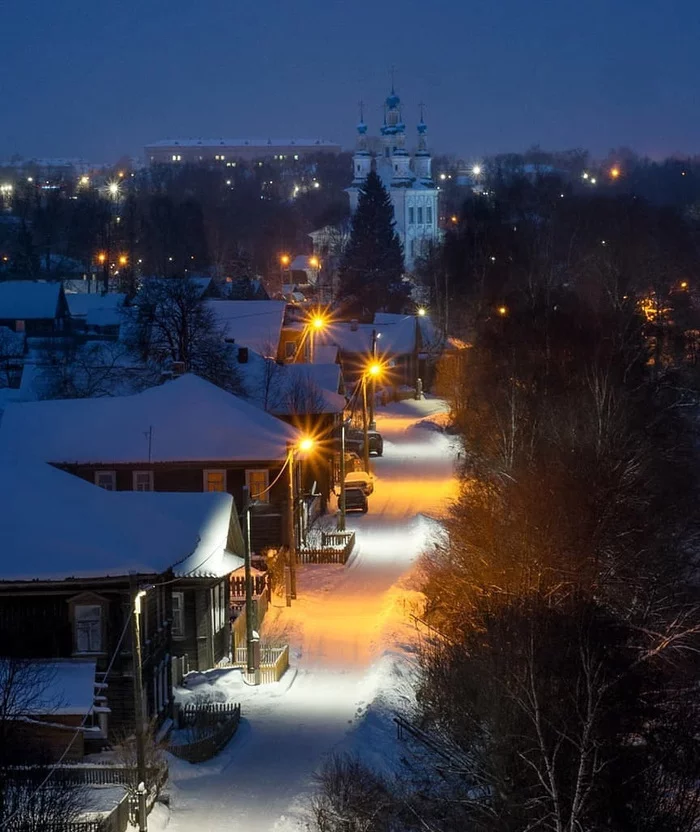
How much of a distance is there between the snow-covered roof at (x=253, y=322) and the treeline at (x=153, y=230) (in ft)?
79.1

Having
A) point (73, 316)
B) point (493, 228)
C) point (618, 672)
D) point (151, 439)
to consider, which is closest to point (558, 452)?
point (151, 439)

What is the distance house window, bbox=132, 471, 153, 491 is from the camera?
31.5 metres

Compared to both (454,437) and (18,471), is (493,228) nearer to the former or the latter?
(454,437)

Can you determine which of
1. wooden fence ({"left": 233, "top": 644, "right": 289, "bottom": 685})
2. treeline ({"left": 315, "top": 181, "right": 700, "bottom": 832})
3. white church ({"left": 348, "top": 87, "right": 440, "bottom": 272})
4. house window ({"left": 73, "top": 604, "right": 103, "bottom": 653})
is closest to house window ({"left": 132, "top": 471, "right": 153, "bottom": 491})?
treeline ({"left": 315, "top": 181, "right": 700, "bottom": 832})

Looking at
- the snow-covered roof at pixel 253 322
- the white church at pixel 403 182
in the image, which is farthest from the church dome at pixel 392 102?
the snow-covered roof at pixel 253 322

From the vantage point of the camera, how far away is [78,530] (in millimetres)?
19688

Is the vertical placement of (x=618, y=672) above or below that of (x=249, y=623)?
above

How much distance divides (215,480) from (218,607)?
715cm

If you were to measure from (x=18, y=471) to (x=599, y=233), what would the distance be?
68.4m

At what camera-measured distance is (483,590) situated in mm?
22422

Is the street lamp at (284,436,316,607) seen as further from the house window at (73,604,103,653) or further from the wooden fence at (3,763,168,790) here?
the wooden fence at (3,763,168,790)

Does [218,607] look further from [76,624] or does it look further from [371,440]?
[371,440]

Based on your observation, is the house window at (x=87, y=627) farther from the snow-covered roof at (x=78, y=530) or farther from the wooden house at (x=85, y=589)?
the snow-covered roof at (x=78, y=530)

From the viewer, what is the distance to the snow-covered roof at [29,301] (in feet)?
239
